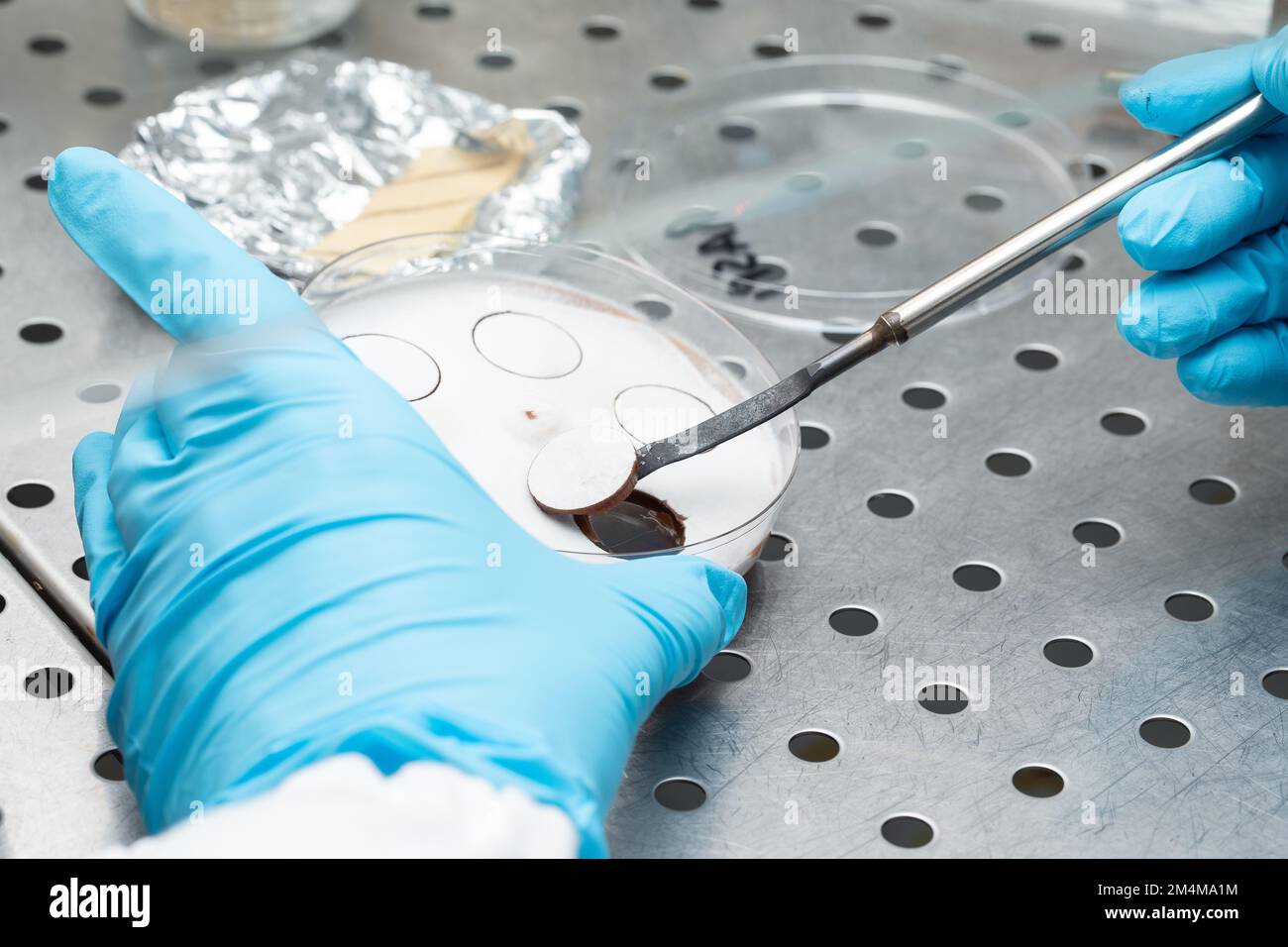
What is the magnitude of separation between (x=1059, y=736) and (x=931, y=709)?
9 centimetres

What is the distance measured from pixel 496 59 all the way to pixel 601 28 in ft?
0.53

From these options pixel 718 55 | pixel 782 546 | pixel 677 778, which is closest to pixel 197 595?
pixel 677 778

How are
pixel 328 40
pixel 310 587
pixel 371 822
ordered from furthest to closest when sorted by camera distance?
pixel 328 40 → pixel 310 587 → pixel 371 822

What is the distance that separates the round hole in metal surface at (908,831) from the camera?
3.45 feet

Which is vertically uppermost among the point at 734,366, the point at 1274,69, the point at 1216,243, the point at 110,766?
the point at 1274,69

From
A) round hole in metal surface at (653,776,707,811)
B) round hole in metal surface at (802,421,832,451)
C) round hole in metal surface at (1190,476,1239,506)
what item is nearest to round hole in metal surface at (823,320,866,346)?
round hole in metal surface at (802,421,832,451)

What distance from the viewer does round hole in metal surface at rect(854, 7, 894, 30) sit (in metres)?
1.97

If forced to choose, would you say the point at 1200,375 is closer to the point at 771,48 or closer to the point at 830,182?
A: the point at 830,182

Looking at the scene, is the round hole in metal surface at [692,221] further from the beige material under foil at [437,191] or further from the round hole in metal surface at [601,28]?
the round hole in metal surface at [601,28]

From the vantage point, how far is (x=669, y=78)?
1858mm

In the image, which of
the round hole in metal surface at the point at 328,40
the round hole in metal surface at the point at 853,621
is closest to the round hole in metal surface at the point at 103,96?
the round hole in metal surface at the point at 328,40

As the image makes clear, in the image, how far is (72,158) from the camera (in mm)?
1108

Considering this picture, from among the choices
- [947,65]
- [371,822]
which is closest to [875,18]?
[947,65]
